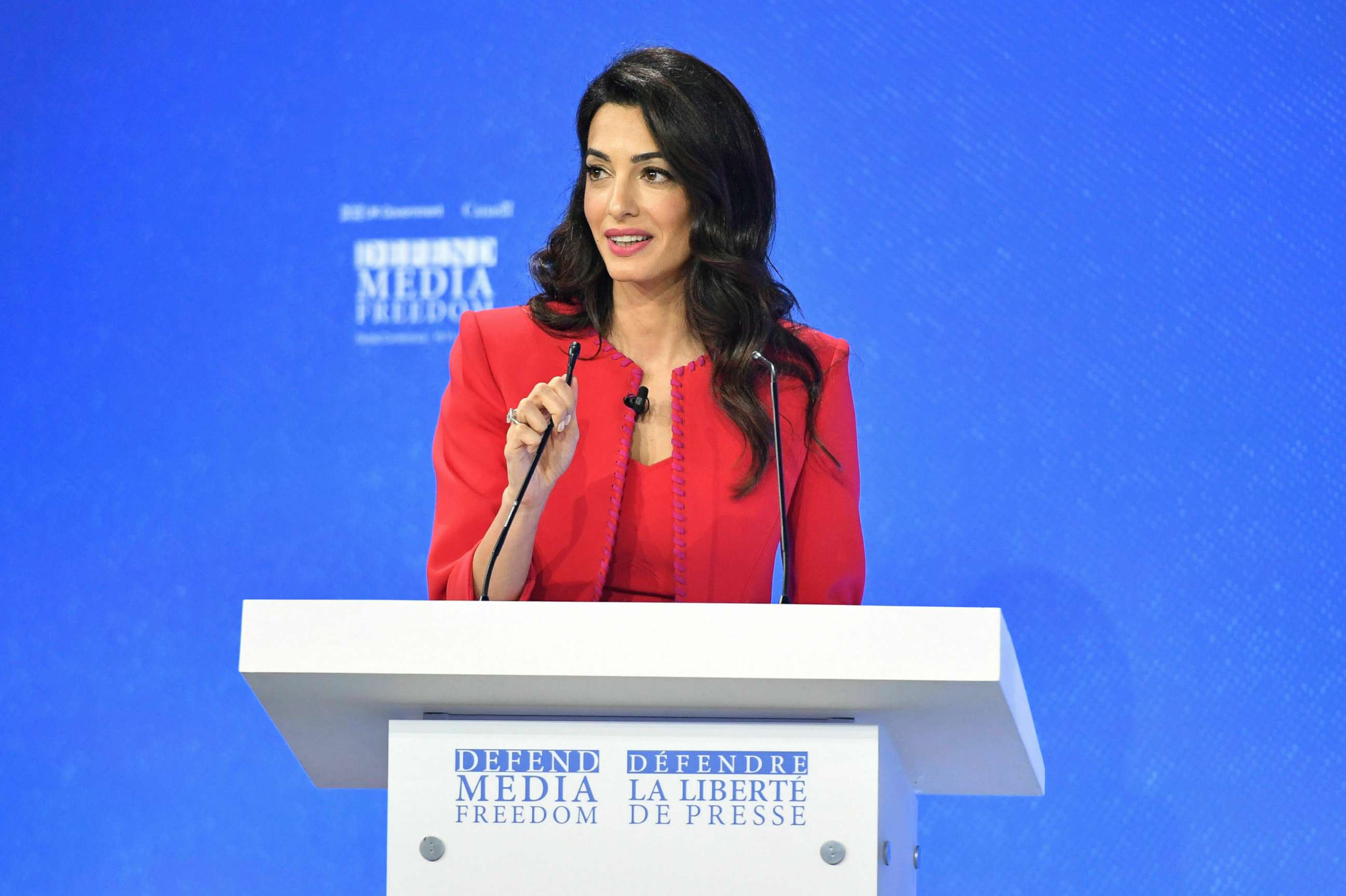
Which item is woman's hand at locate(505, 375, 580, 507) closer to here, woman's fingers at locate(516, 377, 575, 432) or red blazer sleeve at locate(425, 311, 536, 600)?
woman's fingers at locate(516, 377, 575, 432)

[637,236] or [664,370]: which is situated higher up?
[637,236]

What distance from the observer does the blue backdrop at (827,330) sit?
96.1 inches

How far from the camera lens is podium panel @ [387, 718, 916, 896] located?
1154 mm

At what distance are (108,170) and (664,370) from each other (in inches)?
55.8

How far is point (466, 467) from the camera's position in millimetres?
1706

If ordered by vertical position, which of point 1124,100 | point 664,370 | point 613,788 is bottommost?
point 613,788

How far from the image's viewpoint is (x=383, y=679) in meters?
1.16

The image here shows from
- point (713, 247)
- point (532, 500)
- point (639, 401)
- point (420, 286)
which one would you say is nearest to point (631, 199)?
point (713, 247)

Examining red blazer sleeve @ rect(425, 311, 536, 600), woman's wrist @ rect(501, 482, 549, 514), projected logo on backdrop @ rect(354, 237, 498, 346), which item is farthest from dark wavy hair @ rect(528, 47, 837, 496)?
projected logo on backdrop @ rect(354, 237, 498, 346)

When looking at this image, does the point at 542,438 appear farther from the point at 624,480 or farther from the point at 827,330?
the point at 827,330

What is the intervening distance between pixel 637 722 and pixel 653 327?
0.78 metres

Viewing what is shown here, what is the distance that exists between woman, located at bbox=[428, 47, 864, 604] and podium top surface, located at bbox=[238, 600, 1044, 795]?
51 centimetres

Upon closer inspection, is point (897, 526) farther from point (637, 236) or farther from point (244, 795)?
point (244, 795)

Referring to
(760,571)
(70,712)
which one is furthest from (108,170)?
(760,571)
